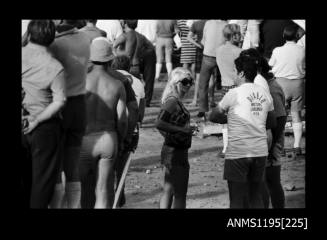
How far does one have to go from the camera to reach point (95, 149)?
867 cm

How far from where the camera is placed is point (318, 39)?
30.8 ft

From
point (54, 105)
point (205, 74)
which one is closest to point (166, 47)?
point (205, 74)

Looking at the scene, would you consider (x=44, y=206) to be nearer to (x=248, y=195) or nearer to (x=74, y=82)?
(x=74, y=82)

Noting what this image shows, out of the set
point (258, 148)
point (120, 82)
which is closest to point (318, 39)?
point (258, 148)

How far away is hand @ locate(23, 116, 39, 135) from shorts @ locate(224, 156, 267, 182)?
1846 mm

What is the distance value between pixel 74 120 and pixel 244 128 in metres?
1.55

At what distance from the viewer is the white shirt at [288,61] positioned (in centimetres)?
1227

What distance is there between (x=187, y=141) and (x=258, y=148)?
29.9 inches

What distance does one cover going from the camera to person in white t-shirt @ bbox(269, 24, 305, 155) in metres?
12.3

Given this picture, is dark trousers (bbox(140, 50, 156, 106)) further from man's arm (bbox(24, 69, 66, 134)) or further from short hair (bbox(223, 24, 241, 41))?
man's arm (bbox(24, 69, 66, 134))

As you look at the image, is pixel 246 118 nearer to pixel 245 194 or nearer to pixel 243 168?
pixel 243 168

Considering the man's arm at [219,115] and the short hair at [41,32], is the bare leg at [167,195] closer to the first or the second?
the man's arm at [219,115]

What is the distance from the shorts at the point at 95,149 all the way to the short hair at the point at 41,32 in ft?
3.44

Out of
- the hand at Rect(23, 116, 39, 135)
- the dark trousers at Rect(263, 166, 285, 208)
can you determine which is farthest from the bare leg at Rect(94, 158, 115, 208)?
the dark trousers at Rect(263, 166, 285, 208)
